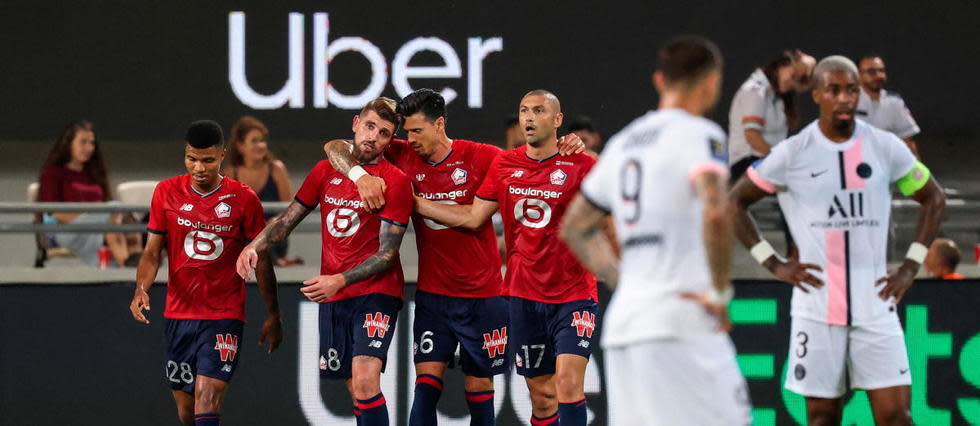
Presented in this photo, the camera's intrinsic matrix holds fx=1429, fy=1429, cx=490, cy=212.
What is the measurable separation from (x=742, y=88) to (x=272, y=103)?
374cm

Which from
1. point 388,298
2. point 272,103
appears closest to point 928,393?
point 388,298

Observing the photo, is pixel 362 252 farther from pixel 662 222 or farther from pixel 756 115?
pixel 756 115

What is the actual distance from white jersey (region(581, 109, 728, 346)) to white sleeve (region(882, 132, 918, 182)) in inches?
88.5

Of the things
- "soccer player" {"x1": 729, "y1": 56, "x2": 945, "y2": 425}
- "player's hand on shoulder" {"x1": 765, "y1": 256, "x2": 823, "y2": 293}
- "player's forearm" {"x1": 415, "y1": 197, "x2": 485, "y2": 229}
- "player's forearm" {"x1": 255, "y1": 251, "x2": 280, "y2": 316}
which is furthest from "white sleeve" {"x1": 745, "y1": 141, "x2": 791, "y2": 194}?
"player's forearm" {"x1": 255, "y1": 251, "x2": 280, "y2": 316}

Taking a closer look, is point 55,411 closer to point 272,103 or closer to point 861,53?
point 272,103

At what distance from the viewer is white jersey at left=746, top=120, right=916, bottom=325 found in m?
6.91

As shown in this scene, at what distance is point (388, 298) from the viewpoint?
313 inches

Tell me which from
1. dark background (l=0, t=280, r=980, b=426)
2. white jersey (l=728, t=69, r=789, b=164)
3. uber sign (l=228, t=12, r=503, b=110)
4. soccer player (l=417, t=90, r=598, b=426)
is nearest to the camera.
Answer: soccer player (l=417, t=90, r=598, b=426)

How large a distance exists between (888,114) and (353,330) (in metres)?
4.84

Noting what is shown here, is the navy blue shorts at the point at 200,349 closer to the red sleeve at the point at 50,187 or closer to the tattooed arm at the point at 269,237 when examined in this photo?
the tattooed arm at the point at 269,237

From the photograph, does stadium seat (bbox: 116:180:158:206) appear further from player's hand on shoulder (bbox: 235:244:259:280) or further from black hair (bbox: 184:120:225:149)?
player's hand on shoulder (bbox: 235:244:259:280)

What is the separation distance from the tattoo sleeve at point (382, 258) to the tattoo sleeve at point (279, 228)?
490 mm

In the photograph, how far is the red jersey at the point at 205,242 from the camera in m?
7.97

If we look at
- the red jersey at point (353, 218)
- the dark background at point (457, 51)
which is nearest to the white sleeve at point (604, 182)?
the red jersey at point (353, 218)
